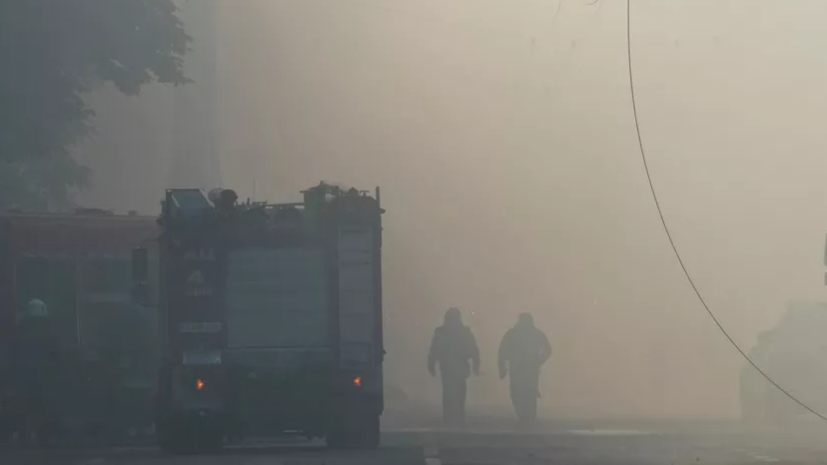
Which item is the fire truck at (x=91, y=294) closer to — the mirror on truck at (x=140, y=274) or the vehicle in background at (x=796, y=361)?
the mirror on truck at (x=140, y=274)

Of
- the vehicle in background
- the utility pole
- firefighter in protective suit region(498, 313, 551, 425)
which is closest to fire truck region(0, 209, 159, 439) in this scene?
firefighter in protective suit region(498, 313, 551, 425)

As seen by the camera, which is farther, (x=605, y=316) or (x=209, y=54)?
(x=209, y=54)

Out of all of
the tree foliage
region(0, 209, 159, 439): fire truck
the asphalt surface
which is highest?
the tree foliage

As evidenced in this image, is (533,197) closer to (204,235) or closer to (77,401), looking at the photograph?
(77,401)

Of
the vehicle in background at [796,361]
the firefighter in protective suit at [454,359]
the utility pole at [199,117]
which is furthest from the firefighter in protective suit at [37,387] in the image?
the utility pole at [199,117]

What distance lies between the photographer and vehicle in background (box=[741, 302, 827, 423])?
27.8 meters

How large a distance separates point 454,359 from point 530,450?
9306mm

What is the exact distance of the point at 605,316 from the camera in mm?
50031

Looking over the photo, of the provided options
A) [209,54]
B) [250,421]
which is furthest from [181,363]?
[209,54]

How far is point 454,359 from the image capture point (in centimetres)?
2867

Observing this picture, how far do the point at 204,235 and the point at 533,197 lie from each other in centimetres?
2964

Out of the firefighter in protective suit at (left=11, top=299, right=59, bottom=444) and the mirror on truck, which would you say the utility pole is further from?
the mirror on truck

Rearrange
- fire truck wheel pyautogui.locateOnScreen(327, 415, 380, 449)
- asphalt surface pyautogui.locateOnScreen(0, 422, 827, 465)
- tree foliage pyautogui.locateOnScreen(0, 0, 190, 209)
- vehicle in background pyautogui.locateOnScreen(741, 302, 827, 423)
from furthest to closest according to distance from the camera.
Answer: tree foliage pyautogui.locateOnScreen(0, 0, 190, 209) → vehicle in background pyautogui.locateOnScreen(741, 302, 827, 423) → fire truck wheel pyautogui.locateOnScreen(327, 415, 380, 449) → asphalt surface pyautogui.locateOnScreen(0, 422, 827, 465)

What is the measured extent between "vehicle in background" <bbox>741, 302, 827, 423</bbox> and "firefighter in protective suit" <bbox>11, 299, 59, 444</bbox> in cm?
1101
